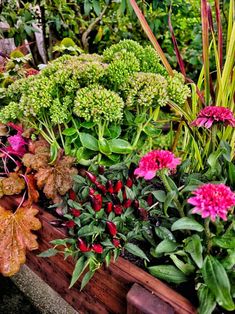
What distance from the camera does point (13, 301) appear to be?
1.27 metres

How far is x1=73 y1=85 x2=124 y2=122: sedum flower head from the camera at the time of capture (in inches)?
36.1

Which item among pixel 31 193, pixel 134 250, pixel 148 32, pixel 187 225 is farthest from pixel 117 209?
pixel 148 32

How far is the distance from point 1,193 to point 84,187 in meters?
0.34

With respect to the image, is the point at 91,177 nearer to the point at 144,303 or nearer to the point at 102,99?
the point at 102,99

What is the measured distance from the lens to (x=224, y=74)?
1057 mm

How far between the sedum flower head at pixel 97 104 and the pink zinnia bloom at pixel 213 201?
411 mm

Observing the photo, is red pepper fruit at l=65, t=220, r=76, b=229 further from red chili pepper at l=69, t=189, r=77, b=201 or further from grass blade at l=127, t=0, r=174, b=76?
grass blade at l=127, t=0, r=174, b=76

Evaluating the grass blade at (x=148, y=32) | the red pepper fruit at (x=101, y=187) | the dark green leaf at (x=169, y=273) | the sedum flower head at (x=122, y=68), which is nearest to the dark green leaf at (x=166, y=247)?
the dark green leaf at (x=169, y=273)

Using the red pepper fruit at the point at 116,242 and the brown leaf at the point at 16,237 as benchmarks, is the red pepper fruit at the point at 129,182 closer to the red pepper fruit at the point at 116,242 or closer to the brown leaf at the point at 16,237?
the red pepper fruit at the point at 116,242

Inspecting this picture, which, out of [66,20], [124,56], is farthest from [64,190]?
[66,20]

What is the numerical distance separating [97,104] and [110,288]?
527 millimetres

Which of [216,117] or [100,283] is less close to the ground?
[216,117]

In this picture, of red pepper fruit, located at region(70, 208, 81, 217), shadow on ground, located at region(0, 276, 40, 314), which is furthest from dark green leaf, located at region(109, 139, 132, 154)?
shadow on ground, located at region(0, 276, 40, 314)

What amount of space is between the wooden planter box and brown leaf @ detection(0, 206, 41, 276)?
0.14ft
